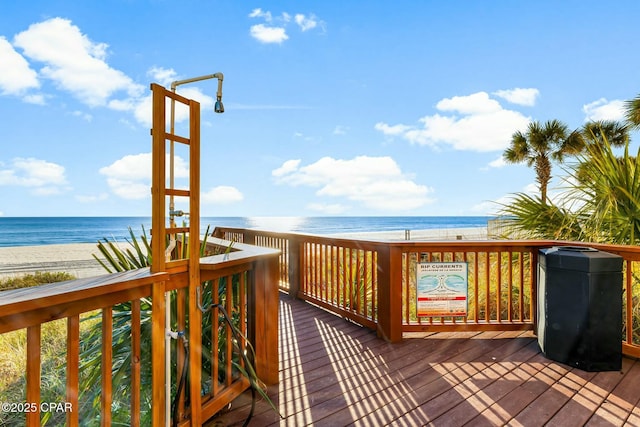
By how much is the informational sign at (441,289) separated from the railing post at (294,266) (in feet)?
6.13

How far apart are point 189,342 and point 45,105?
Answer: 4344 cm

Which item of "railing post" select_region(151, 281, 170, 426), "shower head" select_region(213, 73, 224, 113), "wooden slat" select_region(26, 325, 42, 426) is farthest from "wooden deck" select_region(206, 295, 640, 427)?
"shower head" select_region(213, 73, 224, 113)

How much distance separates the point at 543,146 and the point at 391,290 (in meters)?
15.6

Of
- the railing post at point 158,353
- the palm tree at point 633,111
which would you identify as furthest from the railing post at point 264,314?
the palm tree at point 633,111

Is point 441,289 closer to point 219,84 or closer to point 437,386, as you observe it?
point 437,386

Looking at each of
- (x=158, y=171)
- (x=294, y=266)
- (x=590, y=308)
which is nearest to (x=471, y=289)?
(x=590, y=308)

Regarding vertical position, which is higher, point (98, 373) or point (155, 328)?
point (155, 328)

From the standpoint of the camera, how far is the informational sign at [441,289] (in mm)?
3221

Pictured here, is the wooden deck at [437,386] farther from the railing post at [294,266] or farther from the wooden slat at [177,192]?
the railing post at [294,266]

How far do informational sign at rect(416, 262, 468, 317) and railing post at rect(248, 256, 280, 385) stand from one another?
1578 mm

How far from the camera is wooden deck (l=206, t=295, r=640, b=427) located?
194 centimetres

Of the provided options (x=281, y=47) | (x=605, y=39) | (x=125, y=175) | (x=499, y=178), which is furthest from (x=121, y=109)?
(x=499, y=178)

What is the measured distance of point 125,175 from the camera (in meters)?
38.0

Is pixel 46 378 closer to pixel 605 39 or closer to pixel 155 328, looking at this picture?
pixel 155 328
